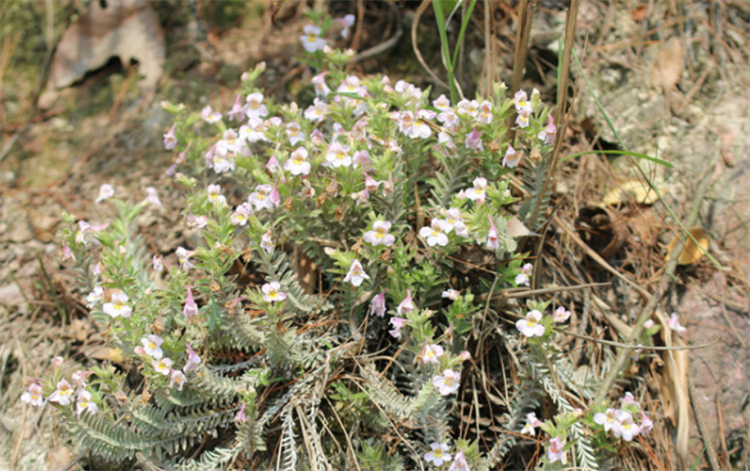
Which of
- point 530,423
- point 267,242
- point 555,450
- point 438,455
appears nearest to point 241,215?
point 267,242

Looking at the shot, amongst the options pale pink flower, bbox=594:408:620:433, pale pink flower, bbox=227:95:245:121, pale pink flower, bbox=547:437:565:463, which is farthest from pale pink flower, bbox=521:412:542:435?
pale pink flower, bbox=227:95:245:121

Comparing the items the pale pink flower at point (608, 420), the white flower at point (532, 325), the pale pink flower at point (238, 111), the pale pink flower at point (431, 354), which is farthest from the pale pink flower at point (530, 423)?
the pale pink flower at point (238, 111)

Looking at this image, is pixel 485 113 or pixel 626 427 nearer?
pixel 626 427

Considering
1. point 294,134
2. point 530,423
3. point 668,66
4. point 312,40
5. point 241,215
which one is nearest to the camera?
point 530,423

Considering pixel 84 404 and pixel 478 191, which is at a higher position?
pixel 478 191

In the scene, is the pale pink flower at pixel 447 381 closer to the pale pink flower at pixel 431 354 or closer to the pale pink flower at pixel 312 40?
the pale pink flower at pixel 431 354

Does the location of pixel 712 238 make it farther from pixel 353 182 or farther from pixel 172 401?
pixel 172 401

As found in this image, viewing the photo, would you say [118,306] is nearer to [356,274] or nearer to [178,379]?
[178,379]

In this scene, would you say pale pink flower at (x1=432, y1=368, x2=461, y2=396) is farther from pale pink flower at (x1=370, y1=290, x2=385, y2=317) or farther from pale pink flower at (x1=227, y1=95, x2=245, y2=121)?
pale pink flower at (x1=227, y1=95, x2=245, y2=121)
